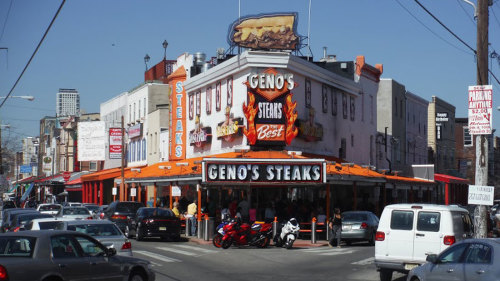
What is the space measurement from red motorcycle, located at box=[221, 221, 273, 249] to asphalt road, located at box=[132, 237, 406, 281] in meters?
0.33

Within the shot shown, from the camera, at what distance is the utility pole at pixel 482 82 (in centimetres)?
1900

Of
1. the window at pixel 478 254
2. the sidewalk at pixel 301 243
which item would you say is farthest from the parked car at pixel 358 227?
the window at pixel 478 254

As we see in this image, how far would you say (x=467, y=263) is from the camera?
13656mm

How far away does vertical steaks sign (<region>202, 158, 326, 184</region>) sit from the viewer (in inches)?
1385

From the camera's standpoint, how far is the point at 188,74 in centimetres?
5156

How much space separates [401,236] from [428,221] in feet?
2.51

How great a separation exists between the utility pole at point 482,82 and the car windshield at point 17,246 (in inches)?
434

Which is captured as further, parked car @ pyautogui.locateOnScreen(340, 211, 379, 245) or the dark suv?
the dark suv

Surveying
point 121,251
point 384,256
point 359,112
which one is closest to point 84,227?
point 121,251

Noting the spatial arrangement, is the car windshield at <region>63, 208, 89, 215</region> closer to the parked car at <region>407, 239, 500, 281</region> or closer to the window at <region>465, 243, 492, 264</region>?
the parked car at <region>407, 239, 500, 281</region>

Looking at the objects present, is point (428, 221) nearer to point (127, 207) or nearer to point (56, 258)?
point (56, 258)

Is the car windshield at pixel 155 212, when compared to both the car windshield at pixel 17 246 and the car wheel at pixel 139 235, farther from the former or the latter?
the car windshield at pixel 17 246

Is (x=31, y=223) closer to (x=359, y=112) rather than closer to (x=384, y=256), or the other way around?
(x=384, y=256)

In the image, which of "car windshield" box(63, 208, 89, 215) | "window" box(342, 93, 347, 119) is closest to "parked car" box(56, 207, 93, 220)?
"car windshield" box(63, 208, 89, 215)
